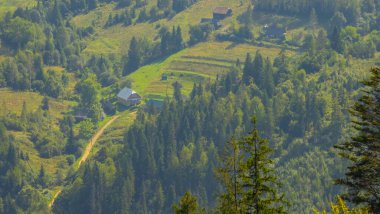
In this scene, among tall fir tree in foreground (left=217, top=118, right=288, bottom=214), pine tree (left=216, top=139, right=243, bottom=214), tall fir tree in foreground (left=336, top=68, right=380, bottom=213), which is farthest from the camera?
tall fir tree in foreground (left=336, top=68, right=380, bottom=213)

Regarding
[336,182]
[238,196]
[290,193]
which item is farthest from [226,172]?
[290,193]

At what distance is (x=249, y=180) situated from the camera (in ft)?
176

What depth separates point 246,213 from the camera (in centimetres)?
5288

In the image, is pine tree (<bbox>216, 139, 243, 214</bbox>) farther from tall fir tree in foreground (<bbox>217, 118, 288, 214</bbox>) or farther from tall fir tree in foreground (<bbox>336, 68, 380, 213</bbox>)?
tall fir tree in foreground (<bbox>336, 68, 380, 213</bbox>)

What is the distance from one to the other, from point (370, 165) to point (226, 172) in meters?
9.03

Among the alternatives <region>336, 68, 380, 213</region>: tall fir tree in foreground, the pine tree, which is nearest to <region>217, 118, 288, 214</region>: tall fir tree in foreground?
the pine tree

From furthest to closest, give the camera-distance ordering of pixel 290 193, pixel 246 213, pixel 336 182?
pixel 290 193
pixel 336 182
pixel 246 213

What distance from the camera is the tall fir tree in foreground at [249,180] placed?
175ft

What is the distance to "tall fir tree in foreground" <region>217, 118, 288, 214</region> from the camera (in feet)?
175

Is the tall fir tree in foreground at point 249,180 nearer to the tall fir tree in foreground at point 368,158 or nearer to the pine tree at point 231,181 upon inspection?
the pine tree at point 231,181

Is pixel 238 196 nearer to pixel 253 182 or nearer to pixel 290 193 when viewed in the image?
pixel 253 182

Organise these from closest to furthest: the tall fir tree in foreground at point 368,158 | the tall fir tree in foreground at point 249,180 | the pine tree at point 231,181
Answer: the tall fir tree in foreground at point 249,180 < the pine tree at point 231,181 < the tall fir tree in foreground at point 368,158

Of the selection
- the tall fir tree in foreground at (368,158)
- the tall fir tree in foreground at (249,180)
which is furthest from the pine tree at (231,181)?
the tall fir tree in foreground at (368,158)

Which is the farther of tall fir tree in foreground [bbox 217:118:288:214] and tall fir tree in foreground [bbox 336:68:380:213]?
tall fir tree in foreground [bbox 336:68:380:213]
